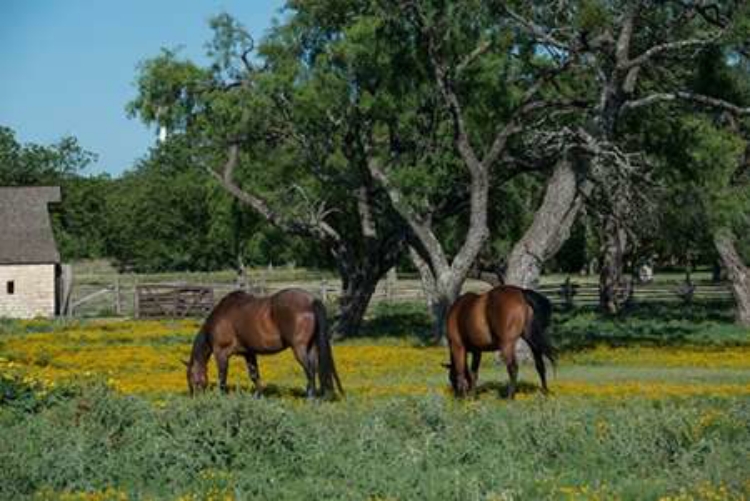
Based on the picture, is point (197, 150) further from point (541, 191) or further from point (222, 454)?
point (222, 454)

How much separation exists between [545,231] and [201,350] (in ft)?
40.3

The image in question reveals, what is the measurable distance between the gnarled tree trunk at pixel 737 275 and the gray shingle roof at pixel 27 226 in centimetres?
2990

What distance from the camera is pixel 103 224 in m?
105

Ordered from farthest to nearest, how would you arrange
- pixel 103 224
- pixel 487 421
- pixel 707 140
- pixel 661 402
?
pixel 103 224
pixel 707 140
pixel 661 402
pixel 487 421

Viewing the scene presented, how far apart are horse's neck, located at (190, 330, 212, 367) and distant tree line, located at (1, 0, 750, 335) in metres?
11.6

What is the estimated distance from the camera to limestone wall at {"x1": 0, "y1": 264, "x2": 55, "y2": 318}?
55.4m

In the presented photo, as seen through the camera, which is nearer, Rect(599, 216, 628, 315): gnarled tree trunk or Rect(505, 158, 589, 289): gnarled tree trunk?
Rect(505, 158, 589, 289): gnarled tree trunk

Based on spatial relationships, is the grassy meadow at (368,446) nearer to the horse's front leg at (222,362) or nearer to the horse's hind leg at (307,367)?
the horse's hind leg at (307,367)

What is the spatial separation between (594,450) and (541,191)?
35678mm

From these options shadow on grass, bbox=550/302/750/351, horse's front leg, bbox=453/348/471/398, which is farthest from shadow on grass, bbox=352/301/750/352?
horse's front leg, bbox=453/348/471/398

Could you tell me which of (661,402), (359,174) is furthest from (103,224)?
(661,402)

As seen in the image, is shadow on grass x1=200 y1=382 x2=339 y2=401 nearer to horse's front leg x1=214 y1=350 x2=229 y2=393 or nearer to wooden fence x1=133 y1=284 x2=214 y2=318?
horse's front leg x1=214 y1=350 x2=229 y2=393

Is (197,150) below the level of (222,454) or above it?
above

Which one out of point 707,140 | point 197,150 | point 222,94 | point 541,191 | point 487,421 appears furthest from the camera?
point 541,191
